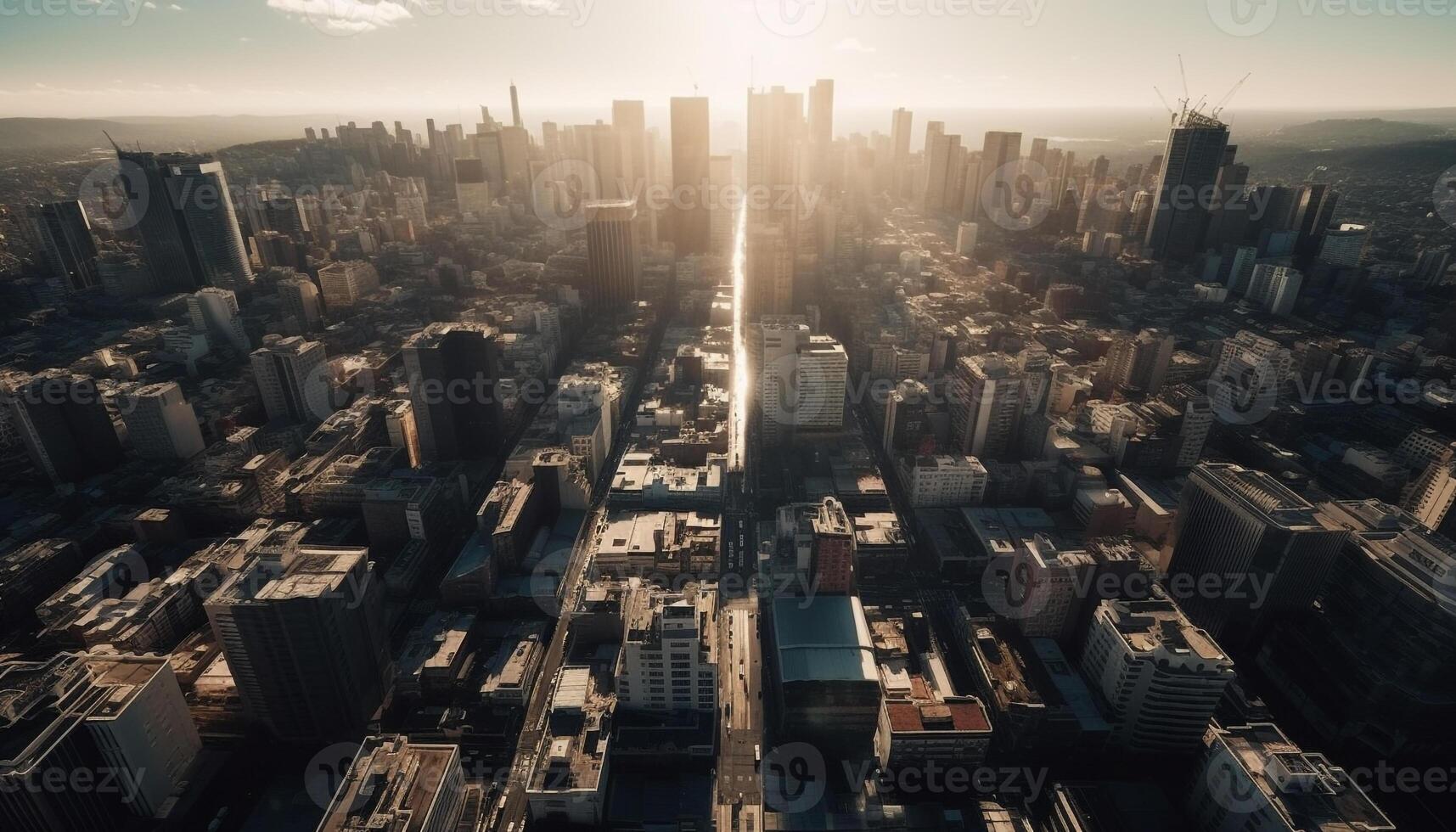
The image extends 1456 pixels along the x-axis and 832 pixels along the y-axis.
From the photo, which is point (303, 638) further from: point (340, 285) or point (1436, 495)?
point (340, 285)

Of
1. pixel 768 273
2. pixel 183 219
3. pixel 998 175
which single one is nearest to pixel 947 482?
pixel 768 273

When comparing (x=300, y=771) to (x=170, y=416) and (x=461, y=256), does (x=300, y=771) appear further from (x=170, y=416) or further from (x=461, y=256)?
(x=461, y=256)

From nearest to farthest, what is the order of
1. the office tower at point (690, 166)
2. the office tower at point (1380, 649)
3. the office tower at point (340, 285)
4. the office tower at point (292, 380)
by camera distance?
1. the office tower at point (1380, 649)
2. the office tower at point (292, 380)
3. the office tower at point (340, 285)
4. the office tower at point (690, 166)

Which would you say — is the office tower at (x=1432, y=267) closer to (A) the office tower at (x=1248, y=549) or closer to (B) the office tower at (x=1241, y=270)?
(B) the office tower at (x=1241, y=270)

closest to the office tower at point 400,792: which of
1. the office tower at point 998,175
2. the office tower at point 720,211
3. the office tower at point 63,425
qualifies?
the office tower at point 63,425

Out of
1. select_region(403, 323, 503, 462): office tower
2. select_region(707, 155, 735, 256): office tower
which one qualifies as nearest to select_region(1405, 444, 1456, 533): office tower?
select_region(403, 323, 503, 462): office tower
